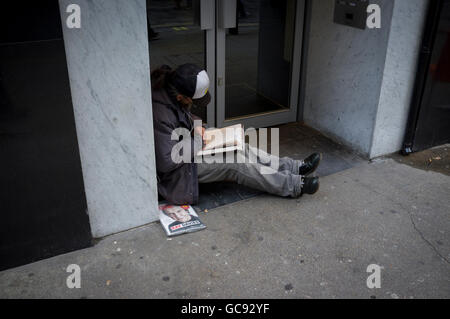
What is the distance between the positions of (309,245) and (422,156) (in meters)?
2.17

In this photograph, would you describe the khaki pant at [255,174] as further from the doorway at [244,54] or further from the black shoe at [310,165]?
the doorway at [244,54]

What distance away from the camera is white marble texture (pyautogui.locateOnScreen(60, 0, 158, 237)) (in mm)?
2932

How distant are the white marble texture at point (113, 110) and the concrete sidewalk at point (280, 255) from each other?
274 mm

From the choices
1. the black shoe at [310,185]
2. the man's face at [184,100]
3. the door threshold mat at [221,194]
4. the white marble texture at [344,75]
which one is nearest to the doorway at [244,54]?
the white marble texture at [344,75]

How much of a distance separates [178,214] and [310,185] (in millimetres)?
1175

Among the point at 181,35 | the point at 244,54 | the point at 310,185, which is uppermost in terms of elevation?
the point at 181,35

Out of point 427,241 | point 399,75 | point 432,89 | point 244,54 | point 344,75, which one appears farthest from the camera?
point 244,54

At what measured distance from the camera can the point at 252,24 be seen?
17.4ft

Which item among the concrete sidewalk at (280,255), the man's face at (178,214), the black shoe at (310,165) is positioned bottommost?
the concrete sidewalk at (280,255)

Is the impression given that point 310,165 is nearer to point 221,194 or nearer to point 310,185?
point 310,185

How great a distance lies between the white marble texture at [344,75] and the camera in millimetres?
4516

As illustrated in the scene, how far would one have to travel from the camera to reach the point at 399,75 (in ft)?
14.9

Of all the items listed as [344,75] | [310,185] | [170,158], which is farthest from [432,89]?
[170,158]
